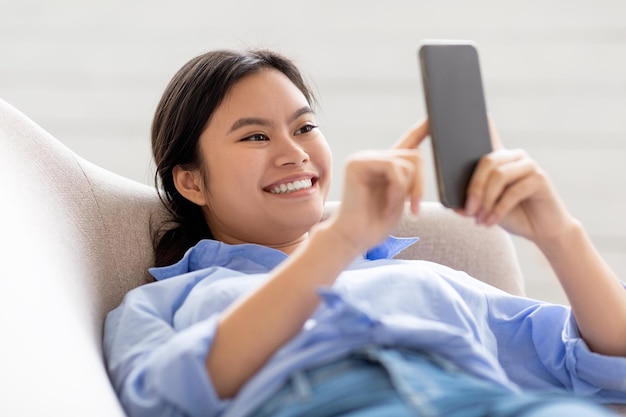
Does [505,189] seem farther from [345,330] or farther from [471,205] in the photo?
[345,330]

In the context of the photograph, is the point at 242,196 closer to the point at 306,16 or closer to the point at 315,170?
the point at 315,170

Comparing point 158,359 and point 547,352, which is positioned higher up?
point 158,359

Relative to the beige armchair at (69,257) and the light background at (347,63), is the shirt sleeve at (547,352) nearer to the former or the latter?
the beige armchair at (69,257)

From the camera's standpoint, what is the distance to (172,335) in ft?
3.82

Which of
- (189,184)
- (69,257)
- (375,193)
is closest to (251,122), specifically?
(189,184)

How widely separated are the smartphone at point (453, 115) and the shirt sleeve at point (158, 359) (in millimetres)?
320

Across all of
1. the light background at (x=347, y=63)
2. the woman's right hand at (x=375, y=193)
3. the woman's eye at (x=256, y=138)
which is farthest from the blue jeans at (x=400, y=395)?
the light background at (x=347, y=63)

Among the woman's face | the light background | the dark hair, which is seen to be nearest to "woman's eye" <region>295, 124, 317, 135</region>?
the woman's face

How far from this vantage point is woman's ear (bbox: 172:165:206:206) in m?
1.52

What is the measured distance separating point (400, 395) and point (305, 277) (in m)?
0.17

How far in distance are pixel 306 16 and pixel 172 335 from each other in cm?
180

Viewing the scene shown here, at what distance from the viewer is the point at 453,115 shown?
110cm

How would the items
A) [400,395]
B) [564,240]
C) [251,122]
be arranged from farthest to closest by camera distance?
[251,122], [564,240], [400,395]

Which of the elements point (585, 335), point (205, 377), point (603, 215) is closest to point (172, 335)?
point (205, 377)
